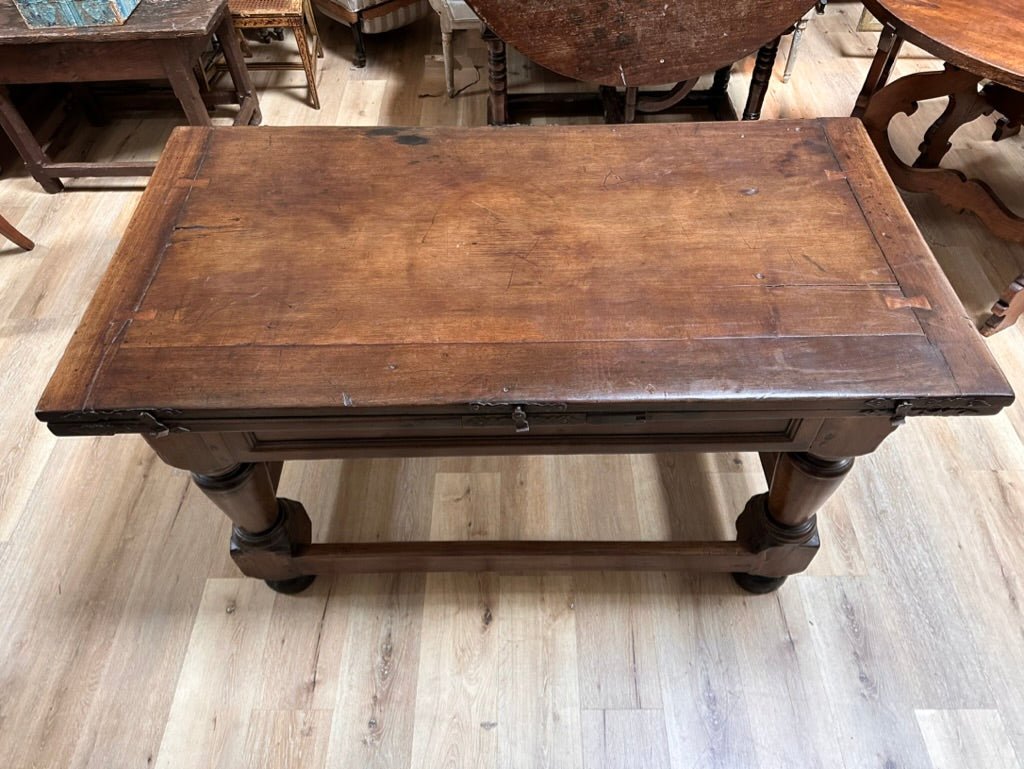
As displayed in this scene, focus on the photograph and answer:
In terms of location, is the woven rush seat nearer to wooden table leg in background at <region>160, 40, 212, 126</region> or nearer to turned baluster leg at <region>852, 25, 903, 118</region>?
wooden table leg in background at <region>160, 40, 212, 126</region>

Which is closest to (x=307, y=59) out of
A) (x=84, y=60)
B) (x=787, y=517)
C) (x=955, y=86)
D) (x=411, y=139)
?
(x=84, y=60)

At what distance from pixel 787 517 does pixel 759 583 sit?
222mm

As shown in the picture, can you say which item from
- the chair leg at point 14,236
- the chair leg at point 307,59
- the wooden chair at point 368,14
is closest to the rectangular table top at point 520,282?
the chair leg at point 14,236

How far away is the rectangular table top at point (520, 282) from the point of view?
0.82 m

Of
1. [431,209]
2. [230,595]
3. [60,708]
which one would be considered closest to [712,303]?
[431,209]

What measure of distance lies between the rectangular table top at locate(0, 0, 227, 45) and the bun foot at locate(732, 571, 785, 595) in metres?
1.86

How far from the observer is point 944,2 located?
155 centimetres

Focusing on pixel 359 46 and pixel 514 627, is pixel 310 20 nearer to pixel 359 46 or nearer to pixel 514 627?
pixel 359 46

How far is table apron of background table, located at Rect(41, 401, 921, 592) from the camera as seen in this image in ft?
2.80

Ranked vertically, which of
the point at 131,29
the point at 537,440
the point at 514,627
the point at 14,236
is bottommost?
the point at 514,627

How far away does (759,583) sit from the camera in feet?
4.15

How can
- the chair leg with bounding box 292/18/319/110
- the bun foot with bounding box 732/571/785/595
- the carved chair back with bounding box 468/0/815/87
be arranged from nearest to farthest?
the bun foot with bounding box 732/571/785/595
the carved chair back with bounding box 468/0/815/87
the chair leg with bounding box 292/18/319/110

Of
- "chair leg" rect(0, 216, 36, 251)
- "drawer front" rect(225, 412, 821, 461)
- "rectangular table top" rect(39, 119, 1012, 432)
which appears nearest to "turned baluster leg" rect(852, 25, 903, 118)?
"rectangular table top" rect(39, 119, 1012, 432)

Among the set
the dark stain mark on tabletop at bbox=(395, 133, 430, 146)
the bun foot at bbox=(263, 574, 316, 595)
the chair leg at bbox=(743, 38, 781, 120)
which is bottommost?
the bun foot at bbox=(263, 574, 316, 595)
